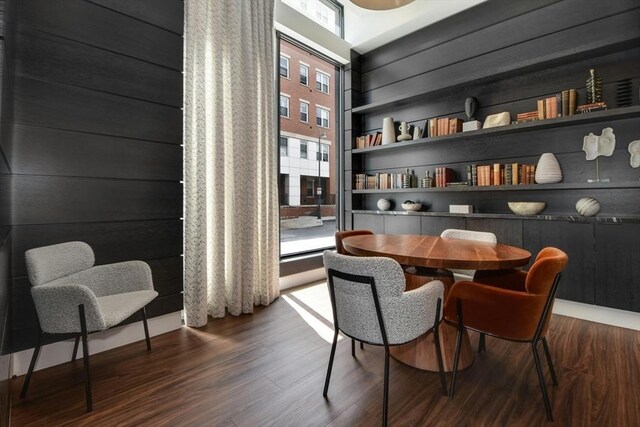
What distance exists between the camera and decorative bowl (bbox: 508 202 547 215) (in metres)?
2.92

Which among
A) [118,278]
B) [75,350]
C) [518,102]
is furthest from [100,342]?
[518,102]

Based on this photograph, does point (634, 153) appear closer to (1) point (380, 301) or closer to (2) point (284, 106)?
(1) point (380, 301)

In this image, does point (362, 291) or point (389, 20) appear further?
point (389, 20)

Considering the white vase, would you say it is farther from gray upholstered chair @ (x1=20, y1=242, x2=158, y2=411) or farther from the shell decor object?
gray upholstered chair @ (x1=20, y1=242, x2=158, y2=411)

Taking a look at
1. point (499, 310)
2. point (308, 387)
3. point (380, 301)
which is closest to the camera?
point (380, 301)

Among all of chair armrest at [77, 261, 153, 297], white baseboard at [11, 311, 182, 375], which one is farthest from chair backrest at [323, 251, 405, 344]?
white baseboard at [11, 311, 182, 375]

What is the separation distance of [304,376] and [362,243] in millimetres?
942

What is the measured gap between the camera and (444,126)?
364 centimetres

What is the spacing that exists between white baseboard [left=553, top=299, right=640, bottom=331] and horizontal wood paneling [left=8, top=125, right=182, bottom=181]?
3865 mm

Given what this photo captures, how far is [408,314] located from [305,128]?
3.21 meters

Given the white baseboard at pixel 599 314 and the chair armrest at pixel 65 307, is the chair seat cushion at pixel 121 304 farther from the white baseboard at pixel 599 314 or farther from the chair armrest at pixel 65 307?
the white baseboard at pixel 599 314

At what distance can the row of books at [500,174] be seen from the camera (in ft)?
9.94

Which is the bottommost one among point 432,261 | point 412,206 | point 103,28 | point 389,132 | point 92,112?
point 432,261

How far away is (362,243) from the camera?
2.05 meters
